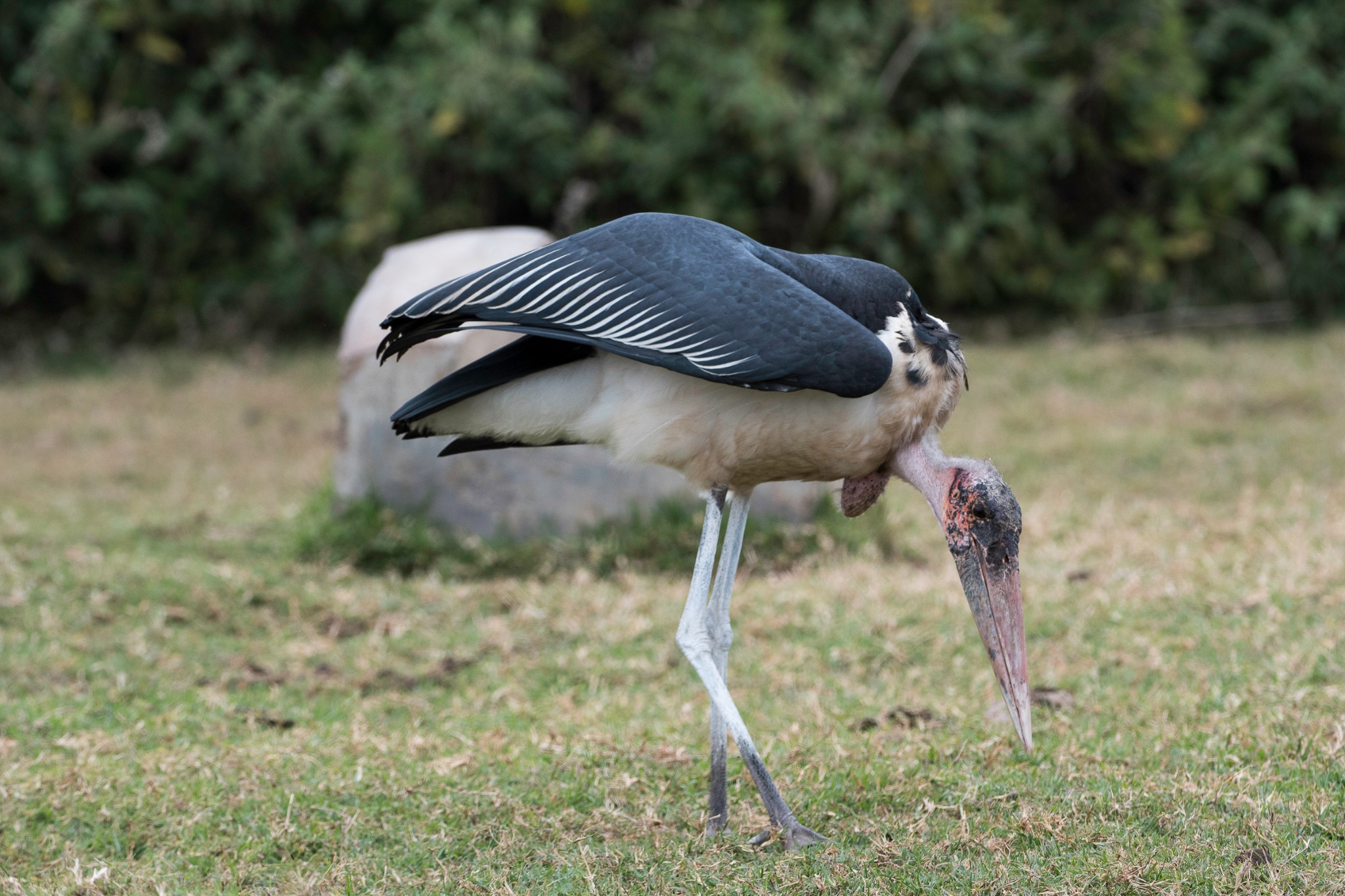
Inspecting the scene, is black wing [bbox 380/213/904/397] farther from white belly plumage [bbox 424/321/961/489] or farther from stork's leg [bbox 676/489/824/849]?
stork's leg [bbox 676/489/824/849]

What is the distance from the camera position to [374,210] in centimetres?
988

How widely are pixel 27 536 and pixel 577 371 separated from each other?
3.83m

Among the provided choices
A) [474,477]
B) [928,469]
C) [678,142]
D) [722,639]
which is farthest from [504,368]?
[678,142]

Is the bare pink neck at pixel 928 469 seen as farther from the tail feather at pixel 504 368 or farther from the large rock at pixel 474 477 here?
the large rock at pixel 474 477

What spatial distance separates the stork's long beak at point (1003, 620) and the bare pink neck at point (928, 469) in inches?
5.1

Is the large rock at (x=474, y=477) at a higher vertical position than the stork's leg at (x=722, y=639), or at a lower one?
lower

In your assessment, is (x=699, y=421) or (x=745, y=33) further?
(x=745, y=33)

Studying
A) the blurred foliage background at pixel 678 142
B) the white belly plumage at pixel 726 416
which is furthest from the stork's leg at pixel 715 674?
the blurred foliage background at pixel 678 142

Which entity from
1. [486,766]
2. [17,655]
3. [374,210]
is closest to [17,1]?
[374,210]

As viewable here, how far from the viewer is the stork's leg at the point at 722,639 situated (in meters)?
3.39

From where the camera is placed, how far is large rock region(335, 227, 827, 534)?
598 centimetres

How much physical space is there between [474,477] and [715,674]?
115 inches

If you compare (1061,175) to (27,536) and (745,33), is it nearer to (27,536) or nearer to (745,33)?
(745,33)

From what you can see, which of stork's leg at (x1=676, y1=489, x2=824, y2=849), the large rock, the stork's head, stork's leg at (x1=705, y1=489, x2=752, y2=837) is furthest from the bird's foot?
the large rock
